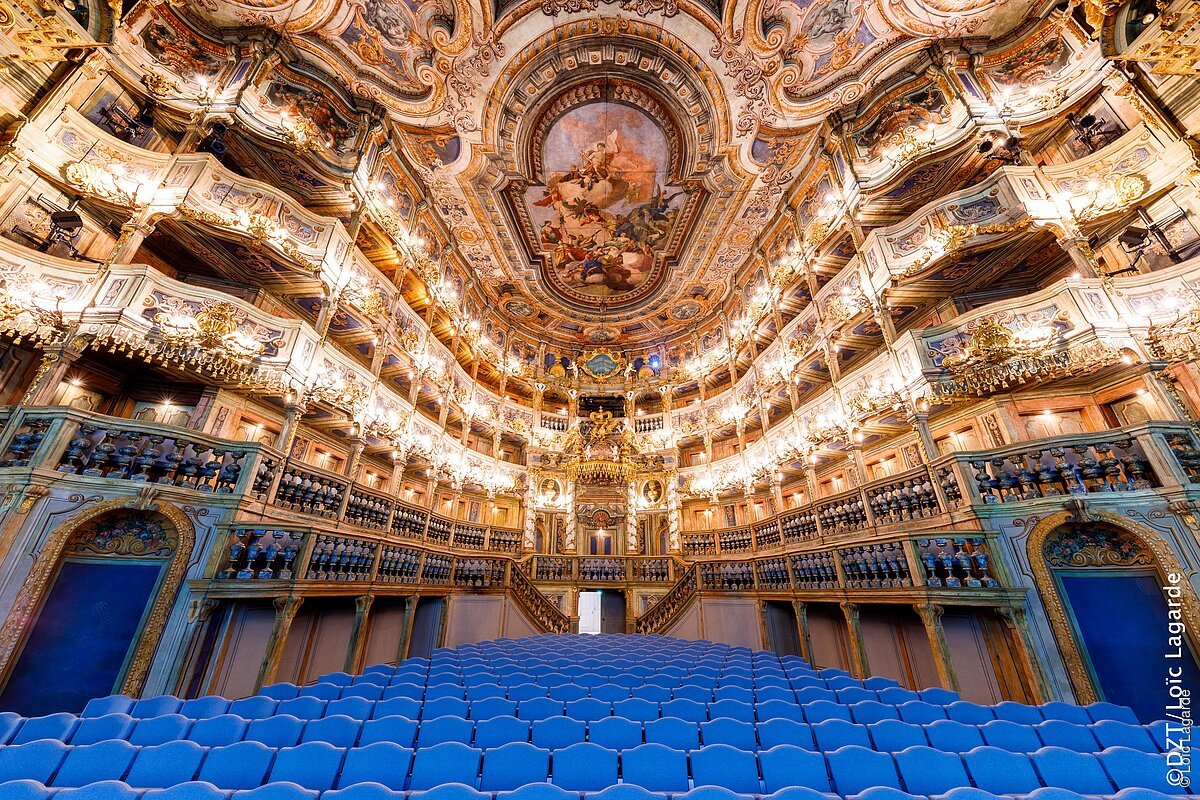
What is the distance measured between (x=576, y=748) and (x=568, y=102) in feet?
60.4

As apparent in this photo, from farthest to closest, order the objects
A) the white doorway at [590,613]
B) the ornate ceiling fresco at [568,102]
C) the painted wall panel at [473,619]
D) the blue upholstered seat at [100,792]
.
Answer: the white doorway at [590,613] < the ornate ceiling fresco at [568,102] < the painted wall panel at [473,619] < the blue upholstered seat at [100,792]

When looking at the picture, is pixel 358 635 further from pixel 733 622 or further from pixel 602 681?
pixel 733 622

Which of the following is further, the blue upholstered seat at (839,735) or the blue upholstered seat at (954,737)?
the blue upholstered seat at (839,735)

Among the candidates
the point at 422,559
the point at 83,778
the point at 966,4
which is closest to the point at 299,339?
the point at 422,559

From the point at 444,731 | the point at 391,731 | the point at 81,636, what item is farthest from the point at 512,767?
the point at 81,636

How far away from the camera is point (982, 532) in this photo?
7047 mm

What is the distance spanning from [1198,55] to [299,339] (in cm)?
1769

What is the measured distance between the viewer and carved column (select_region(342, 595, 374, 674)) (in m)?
8.38

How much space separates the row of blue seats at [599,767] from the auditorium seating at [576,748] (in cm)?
1

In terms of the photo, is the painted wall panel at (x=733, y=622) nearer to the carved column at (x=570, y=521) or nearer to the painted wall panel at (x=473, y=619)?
the painted wall panel at (x=473, y=619)

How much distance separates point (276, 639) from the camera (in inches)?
267

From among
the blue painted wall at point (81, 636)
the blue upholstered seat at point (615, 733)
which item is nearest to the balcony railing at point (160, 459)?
the blue painted wall at point (81, 636)

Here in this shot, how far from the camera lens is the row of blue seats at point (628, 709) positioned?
4258 mm

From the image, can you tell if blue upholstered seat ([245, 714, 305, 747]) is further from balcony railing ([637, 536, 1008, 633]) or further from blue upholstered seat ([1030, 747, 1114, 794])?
balcony railing ([637, 536, 1008, 633])
